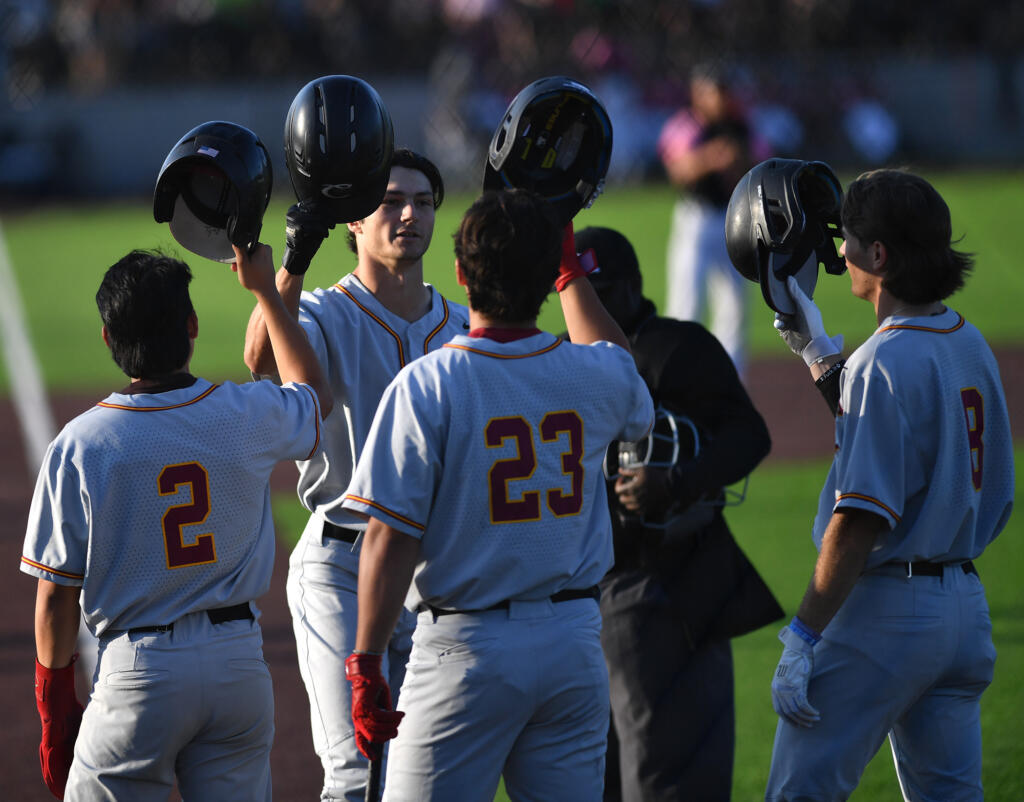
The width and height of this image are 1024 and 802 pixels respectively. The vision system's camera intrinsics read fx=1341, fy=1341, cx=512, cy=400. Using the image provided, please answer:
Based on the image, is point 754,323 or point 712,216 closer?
point 712,216

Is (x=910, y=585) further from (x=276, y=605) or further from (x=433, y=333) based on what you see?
(x=276, y=605)

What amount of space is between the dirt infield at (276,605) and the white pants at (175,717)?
67.4 inches

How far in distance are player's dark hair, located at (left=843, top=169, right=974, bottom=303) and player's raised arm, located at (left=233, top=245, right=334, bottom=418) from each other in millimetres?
1542

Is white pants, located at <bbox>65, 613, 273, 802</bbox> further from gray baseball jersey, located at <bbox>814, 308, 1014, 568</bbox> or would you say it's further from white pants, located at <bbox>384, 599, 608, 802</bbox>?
gray baseball jersey, located at <bbox>814, 308, 1014, 568</bbox>

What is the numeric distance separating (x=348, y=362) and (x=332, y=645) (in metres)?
0.86

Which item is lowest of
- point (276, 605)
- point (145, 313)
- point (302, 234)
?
point (276, 605)

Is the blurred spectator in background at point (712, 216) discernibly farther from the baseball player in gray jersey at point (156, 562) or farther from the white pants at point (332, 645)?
the baseball player in gray jersey at point (156, 562)

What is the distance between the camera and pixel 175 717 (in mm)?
3297

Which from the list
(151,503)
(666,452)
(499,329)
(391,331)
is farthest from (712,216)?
(151,503)

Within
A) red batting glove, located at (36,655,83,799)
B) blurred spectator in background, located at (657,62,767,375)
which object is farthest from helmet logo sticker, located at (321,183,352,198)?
blurred spectator in background, located at (657,62,767,375)

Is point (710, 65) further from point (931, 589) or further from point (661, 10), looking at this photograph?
point (931, 589)

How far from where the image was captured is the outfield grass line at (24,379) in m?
11.5

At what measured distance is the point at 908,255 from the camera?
11.7ft

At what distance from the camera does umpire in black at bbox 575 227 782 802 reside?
4.43 m
